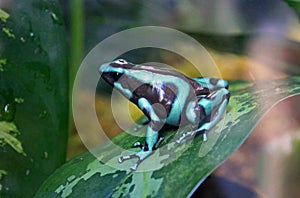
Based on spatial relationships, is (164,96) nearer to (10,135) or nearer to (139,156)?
(139,156)

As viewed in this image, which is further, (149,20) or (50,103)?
(149,20)

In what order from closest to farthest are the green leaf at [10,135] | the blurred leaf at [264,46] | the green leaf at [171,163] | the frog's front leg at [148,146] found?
the green leaf at [171,163]
the frog's front leg at [148,146]
the green leaf at [10,135]
the blurred leaf at [264,46]

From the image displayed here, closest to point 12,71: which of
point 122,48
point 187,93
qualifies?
point 187,93

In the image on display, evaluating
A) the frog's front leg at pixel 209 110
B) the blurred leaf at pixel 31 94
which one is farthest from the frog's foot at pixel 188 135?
the blurred leaf at pixel 31 94

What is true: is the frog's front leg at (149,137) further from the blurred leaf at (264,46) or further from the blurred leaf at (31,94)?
the blurred leaf at (264,46)

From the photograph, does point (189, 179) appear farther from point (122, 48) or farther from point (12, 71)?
point (122, 48)

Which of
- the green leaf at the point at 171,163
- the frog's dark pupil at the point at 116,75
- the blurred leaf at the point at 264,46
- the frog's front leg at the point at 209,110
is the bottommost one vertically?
the green leaf at the point at 171,163

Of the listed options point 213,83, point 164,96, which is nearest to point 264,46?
point 213,83

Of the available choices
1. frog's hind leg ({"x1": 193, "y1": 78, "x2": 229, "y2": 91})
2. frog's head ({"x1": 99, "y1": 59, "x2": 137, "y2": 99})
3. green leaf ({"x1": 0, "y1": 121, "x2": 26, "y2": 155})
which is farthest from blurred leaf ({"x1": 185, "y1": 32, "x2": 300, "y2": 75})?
green leaf ({"x1": 0, "y1": 121, "x2": 26, "y2": 155})
